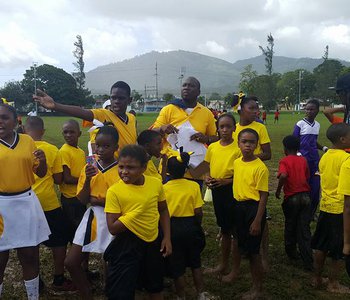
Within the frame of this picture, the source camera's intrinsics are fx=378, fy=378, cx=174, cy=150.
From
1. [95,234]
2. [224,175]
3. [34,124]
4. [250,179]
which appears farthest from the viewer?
[224,175]

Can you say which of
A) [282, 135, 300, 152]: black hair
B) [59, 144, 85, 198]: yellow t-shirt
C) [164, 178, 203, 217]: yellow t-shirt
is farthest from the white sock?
[282, 135, 300, 152]: black hair

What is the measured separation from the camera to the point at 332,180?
397 cm

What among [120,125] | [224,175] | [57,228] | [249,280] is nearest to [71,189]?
[57,228]

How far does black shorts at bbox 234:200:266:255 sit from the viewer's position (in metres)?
3.93

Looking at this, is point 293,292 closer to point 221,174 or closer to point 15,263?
point 221,174

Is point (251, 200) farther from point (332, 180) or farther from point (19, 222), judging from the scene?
point (19, 222)

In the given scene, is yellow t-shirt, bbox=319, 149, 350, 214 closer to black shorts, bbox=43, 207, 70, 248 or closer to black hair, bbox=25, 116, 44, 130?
black shorts, bbox=43, 207, 70, 248

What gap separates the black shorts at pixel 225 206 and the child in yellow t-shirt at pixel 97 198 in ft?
4.95

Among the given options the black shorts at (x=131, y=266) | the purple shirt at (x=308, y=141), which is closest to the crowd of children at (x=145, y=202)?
the black shorts at (x=131, y=266)

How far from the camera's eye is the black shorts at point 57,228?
411 cm

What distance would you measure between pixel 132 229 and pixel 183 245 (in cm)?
82

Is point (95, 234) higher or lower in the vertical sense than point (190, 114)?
lower

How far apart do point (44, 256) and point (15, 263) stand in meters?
0.38

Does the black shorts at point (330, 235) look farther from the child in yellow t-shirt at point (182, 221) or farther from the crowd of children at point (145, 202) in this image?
the child in yellow t-shirt at point (182, 221)
